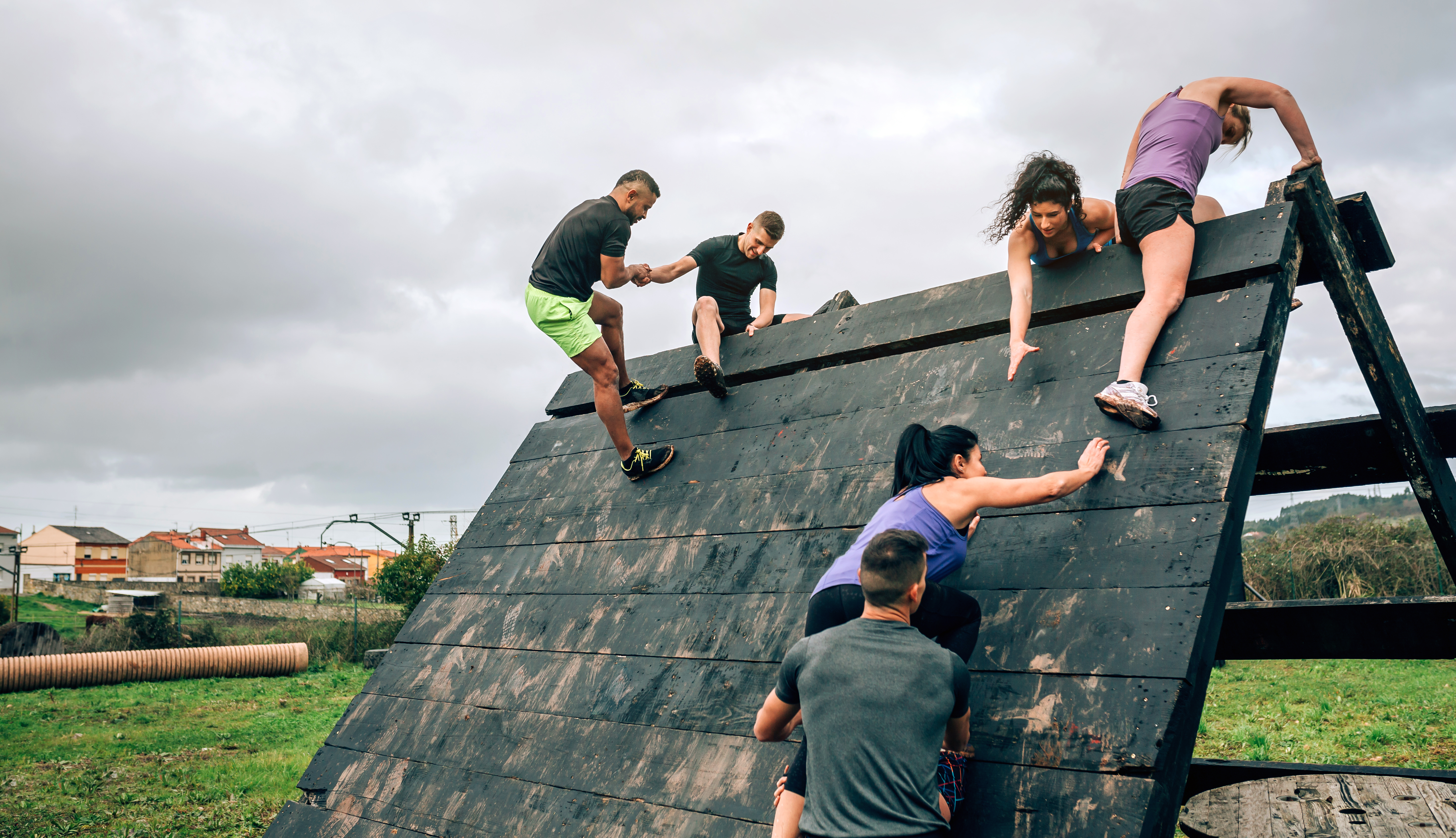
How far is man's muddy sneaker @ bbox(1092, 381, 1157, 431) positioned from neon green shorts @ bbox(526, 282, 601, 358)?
2.46 metres

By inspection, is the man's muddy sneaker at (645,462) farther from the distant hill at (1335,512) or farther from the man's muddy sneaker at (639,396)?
the distant hill at (1335,512)

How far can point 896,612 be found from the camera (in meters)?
2.01

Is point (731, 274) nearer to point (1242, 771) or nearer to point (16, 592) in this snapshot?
point (1242, 771)

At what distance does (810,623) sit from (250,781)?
24.3 ft

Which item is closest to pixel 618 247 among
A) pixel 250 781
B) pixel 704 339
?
pixel 704 339

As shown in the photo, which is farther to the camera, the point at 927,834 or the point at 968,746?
the point at 968,746

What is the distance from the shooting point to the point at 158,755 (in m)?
9.08

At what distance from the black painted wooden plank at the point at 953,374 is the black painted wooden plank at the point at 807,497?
229mm

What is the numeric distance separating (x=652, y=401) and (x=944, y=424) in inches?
76.2

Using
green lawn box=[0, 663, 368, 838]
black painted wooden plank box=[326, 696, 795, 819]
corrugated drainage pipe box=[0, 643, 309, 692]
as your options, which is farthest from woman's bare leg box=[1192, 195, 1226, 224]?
corrugated drainage pipe box=[0, 643, 309, 692]

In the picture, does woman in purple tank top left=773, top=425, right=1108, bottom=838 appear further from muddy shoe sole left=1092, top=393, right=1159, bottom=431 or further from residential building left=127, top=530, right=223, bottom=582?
residential building left=127, top=530, right=223, bottom=582

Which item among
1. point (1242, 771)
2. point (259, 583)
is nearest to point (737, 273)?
point (1242, 771)

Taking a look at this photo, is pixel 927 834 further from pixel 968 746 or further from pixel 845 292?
pixel 845 292

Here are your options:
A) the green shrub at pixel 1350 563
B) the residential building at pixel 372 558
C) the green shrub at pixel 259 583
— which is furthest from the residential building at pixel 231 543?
the green shrub at pixel 1350 563
